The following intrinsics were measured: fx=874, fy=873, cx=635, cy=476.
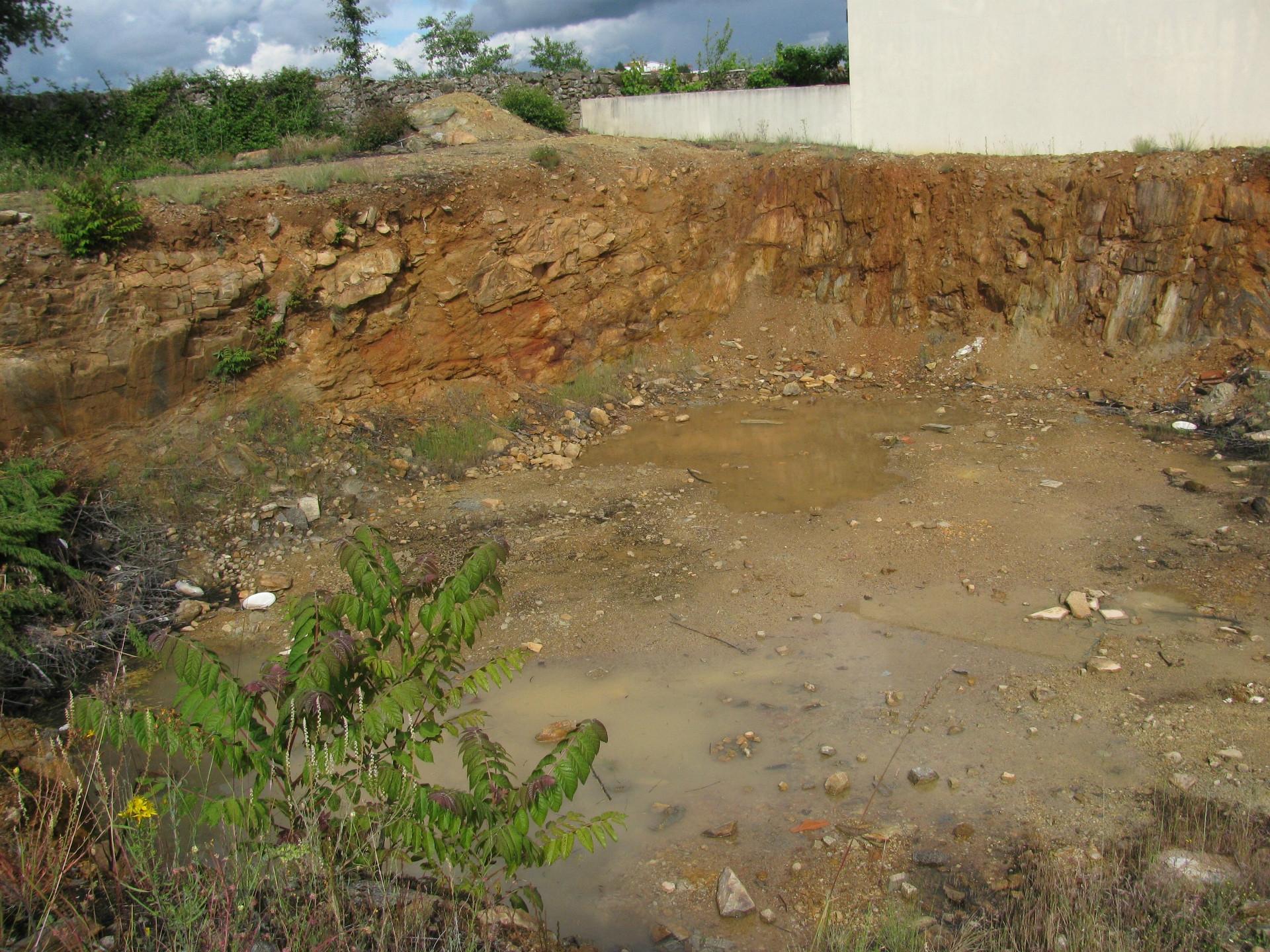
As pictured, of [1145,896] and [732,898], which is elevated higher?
[1145,896]

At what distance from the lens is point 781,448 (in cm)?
1014

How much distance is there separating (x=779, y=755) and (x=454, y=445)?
19.2 feet

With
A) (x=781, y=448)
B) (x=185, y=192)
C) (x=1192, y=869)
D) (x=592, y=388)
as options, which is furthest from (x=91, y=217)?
(x=1192, y=869)

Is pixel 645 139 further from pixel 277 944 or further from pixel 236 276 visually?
pixel 277 944

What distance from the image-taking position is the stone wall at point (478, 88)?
16141 mm

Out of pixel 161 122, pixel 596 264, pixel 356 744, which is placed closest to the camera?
pixel 356 744

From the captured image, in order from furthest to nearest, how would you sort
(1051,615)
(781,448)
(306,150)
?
1. (306,150)
2. (781,448)
3. (1051,615)

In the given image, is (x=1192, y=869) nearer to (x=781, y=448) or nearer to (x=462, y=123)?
(x=781, y=448)

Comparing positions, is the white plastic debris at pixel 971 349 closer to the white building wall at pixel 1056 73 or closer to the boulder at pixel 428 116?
the white building wall at pixel 1056 73

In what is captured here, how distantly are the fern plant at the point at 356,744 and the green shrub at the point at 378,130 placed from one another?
1245cm

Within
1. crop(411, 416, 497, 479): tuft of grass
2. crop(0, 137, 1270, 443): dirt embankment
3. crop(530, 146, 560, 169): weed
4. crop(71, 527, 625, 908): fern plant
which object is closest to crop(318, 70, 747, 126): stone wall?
crop(0, 137, 1270, 443): dirt embankment

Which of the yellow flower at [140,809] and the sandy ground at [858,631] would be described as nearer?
the yellow flower at [140,809]

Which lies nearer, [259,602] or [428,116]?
[259,602]

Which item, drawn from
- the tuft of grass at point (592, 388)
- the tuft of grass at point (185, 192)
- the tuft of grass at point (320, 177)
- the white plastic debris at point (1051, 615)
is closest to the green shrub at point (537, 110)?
the tuft of grass at point (320, 177)
